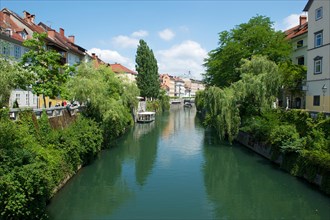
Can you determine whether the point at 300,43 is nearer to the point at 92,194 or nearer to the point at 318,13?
the point at 318,13

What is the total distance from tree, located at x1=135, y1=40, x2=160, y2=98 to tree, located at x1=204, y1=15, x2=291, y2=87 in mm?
24440

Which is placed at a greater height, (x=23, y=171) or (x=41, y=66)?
(x=41, y=66)

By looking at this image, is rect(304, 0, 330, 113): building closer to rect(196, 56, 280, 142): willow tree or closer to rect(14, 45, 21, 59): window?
rect(196, 56, 280, 142): willow tree

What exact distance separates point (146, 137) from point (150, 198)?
20824 millimetres

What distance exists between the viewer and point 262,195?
16.6 metres

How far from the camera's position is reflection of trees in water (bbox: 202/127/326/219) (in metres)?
14.3

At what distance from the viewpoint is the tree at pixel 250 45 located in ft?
118

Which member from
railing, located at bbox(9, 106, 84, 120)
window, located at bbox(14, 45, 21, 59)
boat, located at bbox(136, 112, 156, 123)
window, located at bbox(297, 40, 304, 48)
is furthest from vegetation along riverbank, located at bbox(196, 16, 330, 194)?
window, located at bbox(14, 45, 21, 59)

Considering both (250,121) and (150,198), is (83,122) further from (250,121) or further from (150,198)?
(250,121)

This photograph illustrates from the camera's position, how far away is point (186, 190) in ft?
56.0

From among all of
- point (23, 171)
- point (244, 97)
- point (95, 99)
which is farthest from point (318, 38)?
point (23, 171)

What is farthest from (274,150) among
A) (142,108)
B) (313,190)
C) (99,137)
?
(142,108)

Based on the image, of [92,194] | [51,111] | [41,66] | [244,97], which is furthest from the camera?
[244,97]

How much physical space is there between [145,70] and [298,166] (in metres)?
47.3
